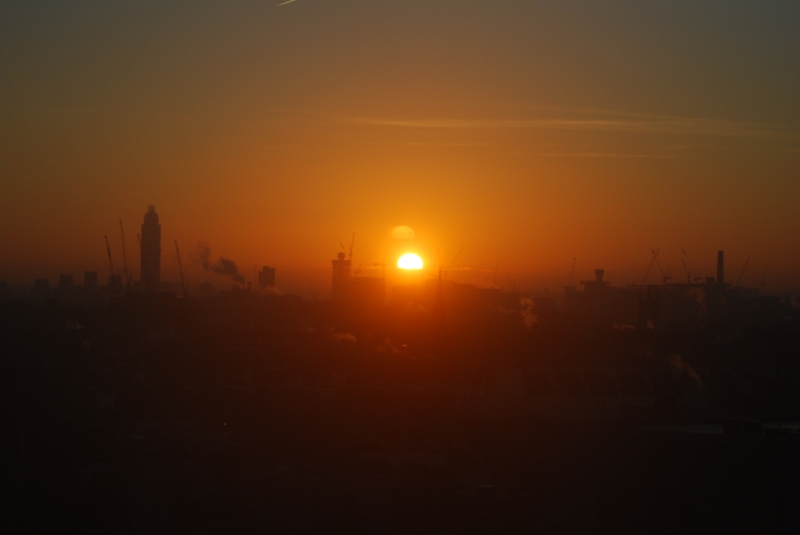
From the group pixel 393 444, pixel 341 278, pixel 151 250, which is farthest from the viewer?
pixel 151 250

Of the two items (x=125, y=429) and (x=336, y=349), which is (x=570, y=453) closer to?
(x=125, y=429)

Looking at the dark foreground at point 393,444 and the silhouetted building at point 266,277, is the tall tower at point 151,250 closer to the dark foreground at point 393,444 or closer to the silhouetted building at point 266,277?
the silhouetted building at point 266,277

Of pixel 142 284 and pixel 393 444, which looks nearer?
pixel 393 444

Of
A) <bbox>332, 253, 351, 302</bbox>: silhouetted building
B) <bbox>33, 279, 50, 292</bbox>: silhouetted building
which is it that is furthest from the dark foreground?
<bbox>33, 279, 50, 292</bbox>: silhouetted building

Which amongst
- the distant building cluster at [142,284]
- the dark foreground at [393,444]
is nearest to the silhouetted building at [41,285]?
the distant building cluster at [142,284]

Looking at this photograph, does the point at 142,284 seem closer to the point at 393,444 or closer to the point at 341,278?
the point at 341,278

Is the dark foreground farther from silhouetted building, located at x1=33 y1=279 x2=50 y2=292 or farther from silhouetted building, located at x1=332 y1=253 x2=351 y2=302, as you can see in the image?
silhouetted building, located at x1=33 y1=279 x2=50 y2=292

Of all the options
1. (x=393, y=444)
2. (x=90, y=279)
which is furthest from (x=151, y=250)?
(x=393, y=444)
